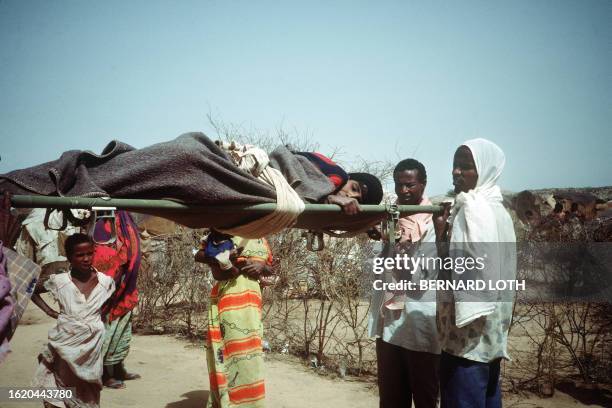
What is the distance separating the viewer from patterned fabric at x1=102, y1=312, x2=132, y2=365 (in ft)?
16.3

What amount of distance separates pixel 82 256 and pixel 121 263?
1294 mm

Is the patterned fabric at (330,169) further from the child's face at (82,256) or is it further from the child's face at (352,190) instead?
the child's face at (82,256)

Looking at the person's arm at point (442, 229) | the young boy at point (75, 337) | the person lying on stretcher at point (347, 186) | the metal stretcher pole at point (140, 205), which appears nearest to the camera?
the metal stretcher pole at point (140, 205)

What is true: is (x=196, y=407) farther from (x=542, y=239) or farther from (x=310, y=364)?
(x=542, y=239)

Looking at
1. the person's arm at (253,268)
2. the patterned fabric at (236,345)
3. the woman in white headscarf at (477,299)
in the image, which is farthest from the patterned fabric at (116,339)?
the woman in white headscarf at (477,299)

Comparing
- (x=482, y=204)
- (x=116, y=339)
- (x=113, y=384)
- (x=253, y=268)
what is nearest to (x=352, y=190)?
(x=482, y=204)

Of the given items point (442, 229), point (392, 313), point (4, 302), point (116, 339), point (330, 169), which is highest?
point (330, 169)

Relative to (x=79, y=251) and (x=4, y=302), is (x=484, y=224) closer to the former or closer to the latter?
(x=4, y=302)

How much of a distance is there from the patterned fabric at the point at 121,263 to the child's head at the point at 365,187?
327 cm

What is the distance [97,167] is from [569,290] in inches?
211

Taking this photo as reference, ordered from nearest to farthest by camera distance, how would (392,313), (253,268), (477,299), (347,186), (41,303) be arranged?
(477,299) → (347,186) → (392,313) → (41,303) → (253,268)

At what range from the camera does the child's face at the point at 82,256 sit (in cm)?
372

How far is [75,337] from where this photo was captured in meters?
3.66

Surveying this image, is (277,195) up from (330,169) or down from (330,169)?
down
